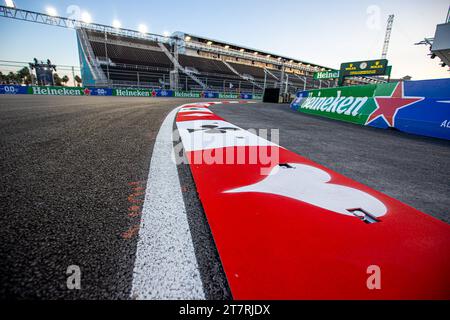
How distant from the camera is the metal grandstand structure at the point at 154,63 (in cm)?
2146

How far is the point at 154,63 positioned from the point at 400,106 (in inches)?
1294

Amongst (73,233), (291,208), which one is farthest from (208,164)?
(73,233)

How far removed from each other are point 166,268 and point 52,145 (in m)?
1.92

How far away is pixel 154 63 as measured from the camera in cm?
3078

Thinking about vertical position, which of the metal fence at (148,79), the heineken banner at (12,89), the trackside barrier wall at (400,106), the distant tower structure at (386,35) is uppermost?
the distant tower structure at (386,35)

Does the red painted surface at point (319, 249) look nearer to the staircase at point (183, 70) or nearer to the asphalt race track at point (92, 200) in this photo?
the asphalt race track at point (92, 200)

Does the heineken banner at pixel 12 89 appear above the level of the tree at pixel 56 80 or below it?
below

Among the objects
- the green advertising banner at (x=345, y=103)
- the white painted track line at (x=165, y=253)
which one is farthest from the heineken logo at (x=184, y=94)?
the white painted track line at (x=165, y=253)

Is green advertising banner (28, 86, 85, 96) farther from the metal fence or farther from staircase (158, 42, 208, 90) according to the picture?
staircase (158, 42, 208, 90)

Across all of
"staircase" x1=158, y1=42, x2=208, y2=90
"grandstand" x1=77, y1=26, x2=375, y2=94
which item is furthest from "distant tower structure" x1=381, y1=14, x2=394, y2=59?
"staircase" x1=158, y1=42, x2=208, y2=90

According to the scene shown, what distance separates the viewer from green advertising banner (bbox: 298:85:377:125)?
5434 millimetres

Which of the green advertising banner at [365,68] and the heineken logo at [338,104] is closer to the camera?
the heineken logo at [338,104]

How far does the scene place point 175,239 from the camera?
0.77 m
